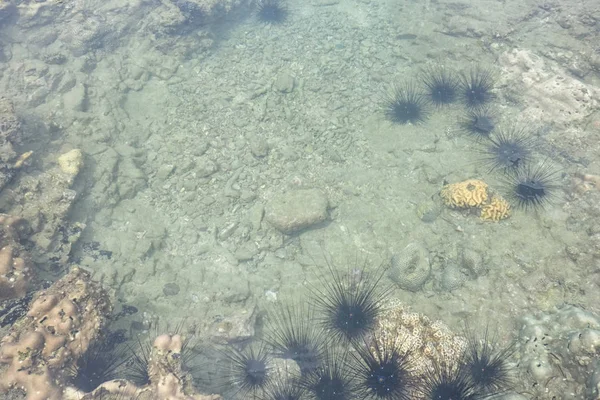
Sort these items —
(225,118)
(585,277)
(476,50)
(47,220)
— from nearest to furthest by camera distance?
(585,277) < (47,220) < (225,118) < (476,50)

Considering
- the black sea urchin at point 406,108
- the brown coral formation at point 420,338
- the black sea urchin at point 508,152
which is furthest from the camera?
the black sea urchin at point 406,108

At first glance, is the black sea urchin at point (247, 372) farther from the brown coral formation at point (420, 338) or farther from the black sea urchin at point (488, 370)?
the black sea urchin at point (488, 370)

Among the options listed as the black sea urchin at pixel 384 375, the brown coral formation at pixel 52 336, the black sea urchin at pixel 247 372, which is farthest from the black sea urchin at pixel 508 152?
the brown coral formation at pixel 52 336

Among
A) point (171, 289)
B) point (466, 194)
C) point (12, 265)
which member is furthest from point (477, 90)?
point (12, 265)

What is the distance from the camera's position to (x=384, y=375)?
173 inches

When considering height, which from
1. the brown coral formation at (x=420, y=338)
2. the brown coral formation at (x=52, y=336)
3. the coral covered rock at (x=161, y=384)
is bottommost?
the brown coral formation at (x=420, y=338)

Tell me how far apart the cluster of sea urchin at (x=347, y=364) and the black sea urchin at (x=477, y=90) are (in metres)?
4.55

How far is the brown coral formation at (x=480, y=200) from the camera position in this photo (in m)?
5.96

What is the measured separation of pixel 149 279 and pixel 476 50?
8643mm

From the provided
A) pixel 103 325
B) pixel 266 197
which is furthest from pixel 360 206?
pixel 103 325

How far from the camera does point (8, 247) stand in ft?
16.6

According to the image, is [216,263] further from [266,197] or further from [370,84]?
[370,84]

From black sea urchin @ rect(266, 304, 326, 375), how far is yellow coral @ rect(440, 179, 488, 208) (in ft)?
9.86

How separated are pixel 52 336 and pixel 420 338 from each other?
4592mm
